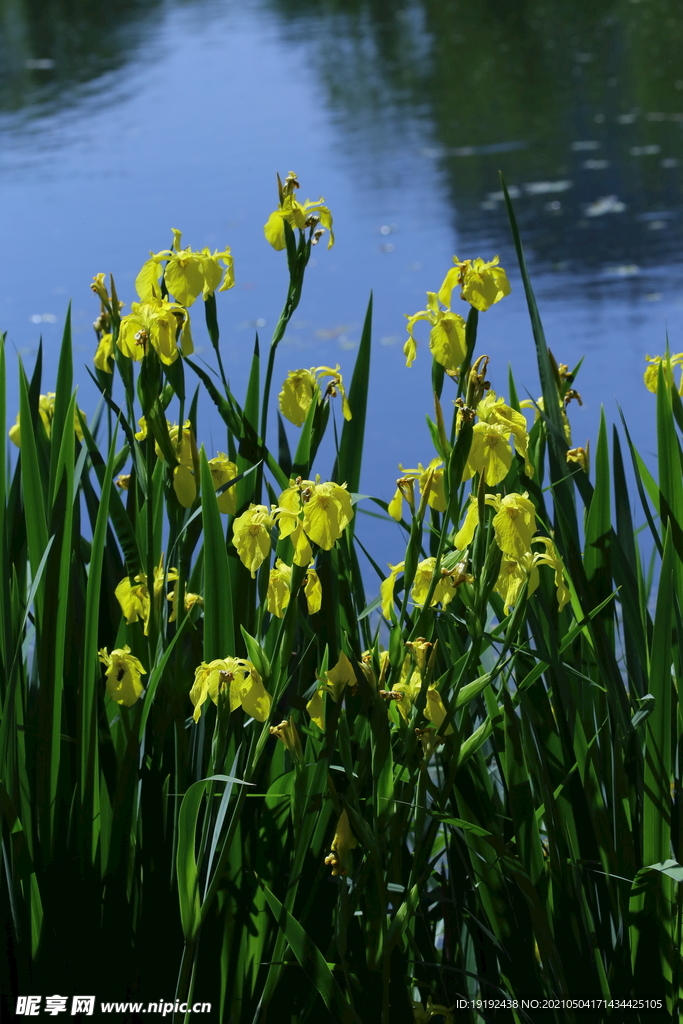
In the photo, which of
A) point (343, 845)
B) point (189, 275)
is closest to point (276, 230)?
point (189, 275)


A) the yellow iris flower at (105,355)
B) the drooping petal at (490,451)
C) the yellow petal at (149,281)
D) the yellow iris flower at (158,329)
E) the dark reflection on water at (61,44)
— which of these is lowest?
the drooping petal at (490,451)

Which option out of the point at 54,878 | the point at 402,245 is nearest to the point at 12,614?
the point at 54,878

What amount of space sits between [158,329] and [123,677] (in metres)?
0.39

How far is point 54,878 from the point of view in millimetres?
1048

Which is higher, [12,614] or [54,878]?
[12,614]

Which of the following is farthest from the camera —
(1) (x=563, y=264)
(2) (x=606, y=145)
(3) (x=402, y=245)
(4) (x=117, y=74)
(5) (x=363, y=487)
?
(4) (x=117, y=74)

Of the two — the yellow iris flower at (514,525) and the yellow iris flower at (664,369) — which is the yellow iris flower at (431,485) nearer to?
the yellow iris flower at (514,525)

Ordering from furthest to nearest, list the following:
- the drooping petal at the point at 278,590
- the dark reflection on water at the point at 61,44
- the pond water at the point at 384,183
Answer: the dark reflection on water at the point at 61,44 < the pond water at the point at 384,183 < the drooping petal at the point at 278,590

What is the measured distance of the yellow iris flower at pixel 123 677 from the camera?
1.06 m

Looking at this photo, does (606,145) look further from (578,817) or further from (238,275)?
(578,817)

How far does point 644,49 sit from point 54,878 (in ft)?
31.5

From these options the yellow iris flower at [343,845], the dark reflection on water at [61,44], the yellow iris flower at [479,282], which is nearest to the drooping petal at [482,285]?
the yellow iris flower at [479,282]

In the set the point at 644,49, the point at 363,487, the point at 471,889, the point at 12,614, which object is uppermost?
the point at 644,49

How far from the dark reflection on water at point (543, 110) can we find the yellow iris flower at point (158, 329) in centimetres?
381
